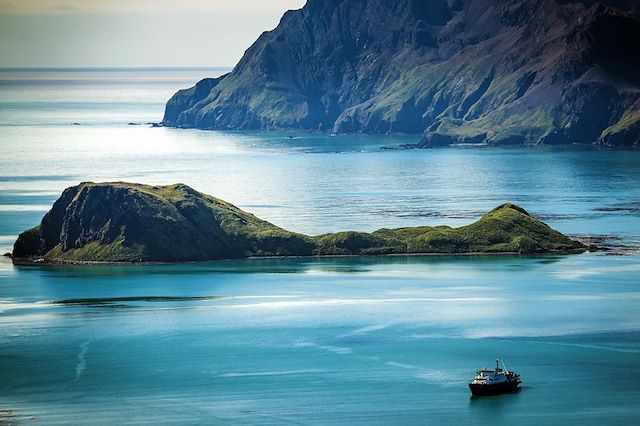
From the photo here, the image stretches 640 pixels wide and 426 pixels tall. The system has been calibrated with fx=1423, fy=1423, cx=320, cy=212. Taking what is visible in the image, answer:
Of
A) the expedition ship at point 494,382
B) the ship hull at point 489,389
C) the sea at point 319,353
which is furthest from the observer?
the expedition ship at point 494,382

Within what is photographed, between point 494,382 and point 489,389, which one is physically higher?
point 494,382

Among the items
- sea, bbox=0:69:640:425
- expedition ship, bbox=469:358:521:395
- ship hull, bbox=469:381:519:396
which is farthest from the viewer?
expedition ship, bbox=469:358:521:395

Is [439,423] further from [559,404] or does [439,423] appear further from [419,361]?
[419,361]

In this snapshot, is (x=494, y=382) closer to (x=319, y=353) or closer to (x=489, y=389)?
(x=489, y=389)

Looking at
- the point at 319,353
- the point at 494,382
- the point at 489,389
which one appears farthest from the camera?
the point at 319,353

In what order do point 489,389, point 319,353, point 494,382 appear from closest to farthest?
point 489,389 < point 494,382 < point 319,353

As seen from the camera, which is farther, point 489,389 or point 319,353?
point 319,353

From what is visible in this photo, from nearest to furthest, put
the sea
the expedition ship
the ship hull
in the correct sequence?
the sea
the ship hull
the expedition ship

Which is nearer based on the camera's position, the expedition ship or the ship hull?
the ship hull

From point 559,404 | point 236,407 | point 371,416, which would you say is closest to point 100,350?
point 236,407

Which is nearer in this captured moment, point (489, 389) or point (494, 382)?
point (489, 389)

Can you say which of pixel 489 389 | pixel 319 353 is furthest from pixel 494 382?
pixel 319 353
